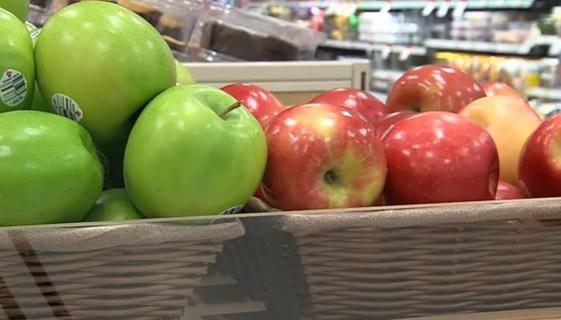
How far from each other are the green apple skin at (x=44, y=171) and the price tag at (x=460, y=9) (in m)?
4.31

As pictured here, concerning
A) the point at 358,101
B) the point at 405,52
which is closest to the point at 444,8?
the point at 405,52

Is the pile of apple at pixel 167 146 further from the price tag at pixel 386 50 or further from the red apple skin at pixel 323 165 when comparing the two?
the price tag at pixel 386 50

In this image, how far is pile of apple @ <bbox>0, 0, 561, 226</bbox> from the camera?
69 cm

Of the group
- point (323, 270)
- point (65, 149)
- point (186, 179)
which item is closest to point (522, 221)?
point (323, 270)

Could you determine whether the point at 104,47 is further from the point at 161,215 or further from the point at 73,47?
the point at 161,215

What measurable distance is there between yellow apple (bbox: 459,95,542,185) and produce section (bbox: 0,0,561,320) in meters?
0.04

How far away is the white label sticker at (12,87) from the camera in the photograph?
2.40 feet

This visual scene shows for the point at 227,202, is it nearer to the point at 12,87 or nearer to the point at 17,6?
the point at 12,87

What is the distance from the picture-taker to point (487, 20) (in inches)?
182

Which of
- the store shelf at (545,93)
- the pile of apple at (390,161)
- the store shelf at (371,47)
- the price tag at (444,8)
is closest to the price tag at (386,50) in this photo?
the store shelf at (371,47)

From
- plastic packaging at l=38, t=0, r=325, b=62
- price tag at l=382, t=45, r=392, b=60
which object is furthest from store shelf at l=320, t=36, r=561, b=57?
plastic packaging at l=38, t=0, r=325, b=62

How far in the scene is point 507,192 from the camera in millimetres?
875

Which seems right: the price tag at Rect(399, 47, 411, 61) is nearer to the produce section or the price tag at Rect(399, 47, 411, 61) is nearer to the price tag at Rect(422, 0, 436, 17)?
the price tag at Rect(422, 0, 436, 17)

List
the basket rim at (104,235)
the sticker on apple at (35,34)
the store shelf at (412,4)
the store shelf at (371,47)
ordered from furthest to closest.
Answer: the store shelf at (371,47) < the store shelf at (412,4) < the sticker on apple at (35,34) < the basket rim at (104,235)
